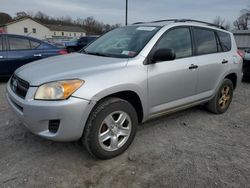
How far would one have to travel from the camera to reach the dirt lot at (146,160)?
2.52 m

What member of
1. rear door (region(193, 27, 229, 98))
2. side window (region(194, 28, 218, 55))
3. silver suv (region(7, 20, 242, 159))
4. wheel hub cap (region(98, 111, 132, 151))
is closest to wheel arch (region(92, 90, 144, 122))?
silver suv (region(7, 20, 242, 159))

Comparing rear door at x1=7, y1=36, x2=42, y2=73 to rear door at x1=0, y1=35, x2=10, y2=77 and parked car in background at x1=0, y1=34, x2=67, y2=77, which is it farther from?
rear door at x1=0, y1=35, x2=10, y2=77

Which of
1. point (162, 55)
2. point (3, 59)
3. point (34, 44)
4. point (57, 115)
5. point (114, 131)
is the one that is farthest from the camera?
point (34, 44)

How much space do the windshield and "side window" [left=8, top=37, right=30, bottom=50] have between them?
13.1ft

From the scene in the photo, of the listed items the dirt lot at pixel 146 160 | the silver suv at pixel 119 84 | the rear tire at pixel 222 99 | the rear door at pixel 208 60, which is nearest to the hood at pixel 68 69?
the silver suv at pixel 119 84

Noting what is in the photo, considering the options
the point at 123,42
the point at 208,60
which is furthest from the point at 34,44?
the point at 208,60

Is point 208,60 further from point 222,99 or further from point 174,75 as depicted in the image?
point 222,99

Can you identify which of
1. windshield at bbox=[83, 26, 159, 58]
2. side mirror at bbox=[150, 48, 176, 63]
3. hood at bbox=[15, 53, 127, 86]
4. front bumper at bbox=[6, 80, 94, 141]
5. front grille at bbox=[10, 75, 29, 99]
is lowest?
front bumper at bbox=[6, 80, 94, 141]

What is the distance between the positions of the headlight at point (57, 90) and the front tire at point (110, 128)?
357 mm

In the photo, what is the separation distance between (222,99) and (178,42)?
1747mm

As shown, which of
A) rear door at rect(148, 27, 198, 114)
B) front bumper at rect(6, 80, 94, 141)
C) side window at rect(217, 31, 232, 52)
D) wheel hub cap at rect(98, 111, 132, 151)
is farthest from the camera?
side window at rect(217, 31, 232, 52)

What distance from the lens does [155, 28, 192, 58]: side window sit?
340cm

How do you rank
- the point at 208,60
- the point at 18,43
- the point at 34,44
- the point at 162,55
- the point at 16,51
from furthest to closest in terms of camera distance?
the point at 34,44 → the point at 18,43 → the point at 16,51 → the point at 208,60 → the point at 162,55

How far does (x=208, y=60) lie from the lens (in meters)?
3.96
